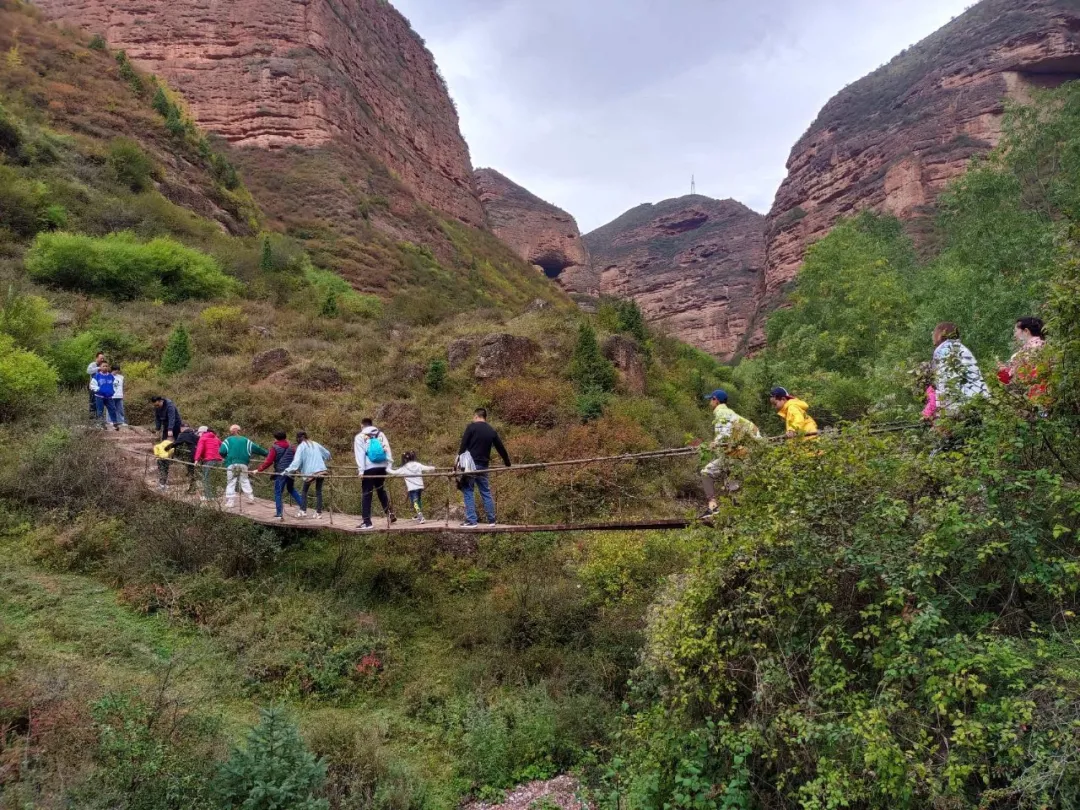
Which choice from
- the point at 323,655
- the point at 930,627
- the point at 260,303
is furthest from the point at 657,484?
the point at 260,303

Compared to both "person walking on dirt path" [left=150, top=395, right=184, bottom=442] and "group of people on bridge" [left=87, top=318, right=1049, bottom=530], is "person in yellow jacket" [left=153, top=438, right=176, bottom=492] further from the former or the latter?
"person walking on dirt path" [left=150, top=395, right=184, bottom=442]

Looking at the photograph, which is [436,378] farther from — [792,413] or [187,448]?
[792,413]

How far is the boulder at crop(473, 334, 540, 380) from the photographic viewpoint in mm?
16266

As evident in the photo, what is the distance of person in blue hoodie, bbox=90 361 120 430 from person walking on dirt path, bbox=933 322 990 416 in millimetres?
12345

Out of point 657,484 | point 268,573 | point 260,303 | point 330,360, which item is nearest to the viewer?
point 268,573

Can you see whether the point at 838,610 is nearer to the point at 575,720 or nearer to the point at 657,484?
the point at 575,720

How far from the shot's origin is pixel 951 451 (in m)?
4.14

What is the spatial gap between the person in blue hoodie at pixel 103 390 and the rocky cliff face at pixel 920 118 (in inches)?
1900

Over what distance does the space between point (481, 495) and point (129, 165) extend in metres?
24.1

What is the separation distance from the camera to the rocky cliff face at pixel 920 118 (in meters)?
46.4

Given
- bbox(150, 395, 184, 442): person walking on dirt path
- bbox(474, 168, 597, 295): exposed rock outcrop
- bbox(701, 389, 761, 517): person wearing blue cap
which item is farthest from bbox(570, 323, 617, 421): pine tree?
bbox(474, 168, 597, 295): exposed rock outcrop

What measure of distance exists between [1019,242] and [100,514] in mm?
19016

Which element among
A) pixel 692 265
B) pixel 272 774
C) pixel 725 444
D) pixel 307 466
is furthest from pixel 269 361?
pixel 692 265

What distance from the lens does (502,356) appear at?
16500 millimetres
